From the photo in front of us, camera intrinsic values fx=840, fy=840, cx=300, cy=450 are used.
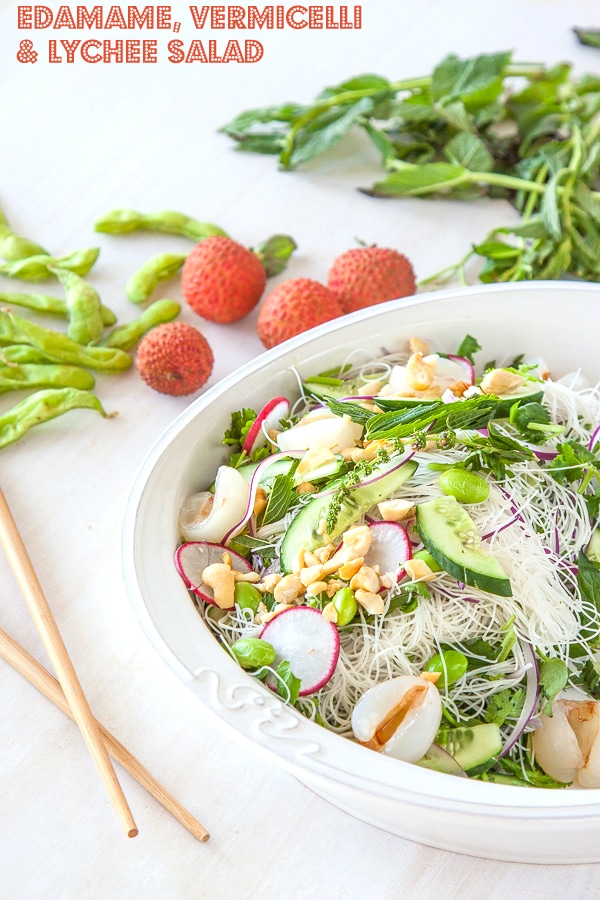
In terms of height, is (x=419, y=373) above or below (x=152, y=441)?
above

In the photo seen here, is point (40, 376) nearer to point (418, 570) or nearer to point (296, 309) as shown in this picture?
point (296, 309)

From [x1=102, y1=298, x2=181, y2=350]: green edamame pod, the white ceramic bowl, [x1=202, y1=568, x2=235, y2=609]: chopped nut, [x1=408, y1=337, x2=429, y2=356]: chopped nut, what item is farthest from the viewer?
[x1=102, y1=298, x2=181, y2=350]: green edamame pod

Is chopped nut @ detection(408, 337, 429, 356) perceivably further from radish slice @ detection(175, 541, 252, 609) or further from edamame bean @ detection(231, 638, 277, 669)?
edamame bean @ detection(231, 638, 277, 669)

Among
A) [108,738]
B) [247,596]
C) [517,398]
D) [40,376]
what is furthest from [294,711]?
[40,376]

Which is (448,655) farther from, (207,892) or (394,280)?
(394,280)

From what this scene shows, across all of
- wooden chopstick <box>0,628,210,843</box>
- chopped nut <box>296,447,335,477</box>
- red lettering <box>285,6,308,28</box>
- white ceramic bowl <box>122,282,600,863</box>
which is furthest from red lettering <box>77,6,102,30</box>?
wooden chopstick <box>0,628,210,843</box>

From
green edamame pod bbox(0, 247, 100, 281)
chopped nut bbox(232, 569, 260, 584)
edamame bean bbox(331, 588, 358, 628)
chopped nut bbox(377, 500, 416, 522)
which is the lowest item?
chopped nut bbox(232, 569, 260, 584)

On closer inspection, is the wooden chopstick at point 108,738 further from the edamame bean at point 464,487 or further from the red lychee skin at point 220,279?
the red lychee skin at point 220,279
